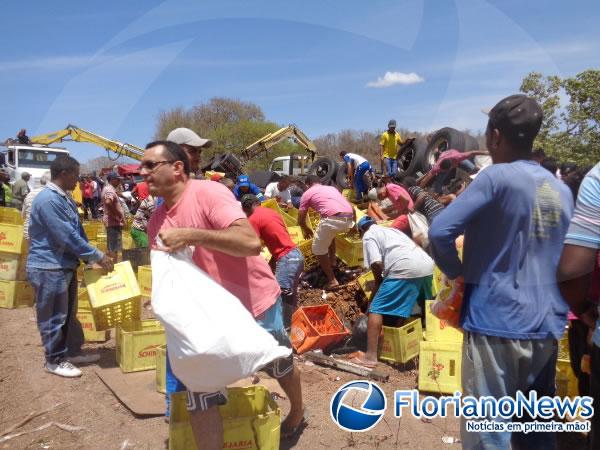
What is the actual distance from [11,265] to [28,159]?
44.7 feet

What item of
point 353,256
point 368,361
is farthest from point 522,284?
point 353,256

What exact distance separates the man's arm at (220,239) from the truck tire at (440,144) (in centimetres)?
668

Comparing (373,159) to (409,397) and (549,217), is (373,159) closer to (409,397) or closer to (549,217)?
(409,397)

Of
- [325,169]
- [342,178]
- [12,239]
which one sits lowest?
[12,239]

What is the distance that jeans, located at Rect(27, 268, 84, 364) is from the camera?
4.20 meters

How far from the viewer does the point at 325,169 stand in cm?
1464

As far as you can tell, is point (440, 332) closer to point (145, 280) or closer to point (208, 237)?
point (208, 237)

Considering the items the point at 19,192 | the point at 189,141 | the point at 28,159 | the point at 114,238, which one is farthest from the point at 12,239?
the point at 28,159

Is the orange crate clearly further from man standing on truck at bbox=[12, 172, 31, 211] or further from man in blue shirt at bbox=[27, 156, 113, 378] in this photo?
man standing on truck at bbox=[12, 172, 31, 211]

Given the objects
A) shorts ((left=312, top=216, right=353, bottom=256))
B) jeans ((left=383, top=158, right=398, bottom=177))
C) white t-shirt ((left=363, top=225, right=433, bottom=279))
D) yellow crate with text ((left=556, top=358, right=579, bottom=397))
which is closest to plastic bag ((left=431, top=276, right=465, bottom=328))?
yellow crate with text ((left=556, top=358, right=579, bottom=397))

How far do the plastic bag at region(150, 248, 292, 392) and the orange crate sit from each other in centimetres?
253

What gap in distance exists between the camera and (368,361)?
4.61 m

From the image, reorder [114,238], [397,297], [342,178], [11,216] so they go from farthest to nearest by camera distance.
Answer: [342,178], [11,216], [114,238], [397,297]

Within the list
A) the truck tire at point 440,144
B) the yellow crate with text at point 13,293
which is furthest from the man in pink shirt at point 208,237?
the truck tire at point 440,144
